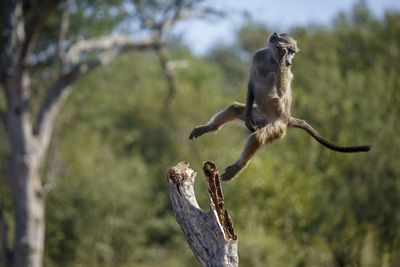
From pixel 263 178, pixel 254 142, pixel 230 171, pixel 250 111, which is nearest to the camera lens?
pixel 254 142

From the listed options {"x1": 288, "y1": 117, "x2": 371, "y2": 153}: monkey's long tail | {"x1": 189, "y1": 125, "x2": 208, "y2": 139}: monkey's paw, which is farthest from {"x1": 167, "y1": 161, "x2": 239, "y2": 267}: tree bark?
{"x1": 288, "y1": 117, "x2": 371, "y2": 153}: monkey's long tail

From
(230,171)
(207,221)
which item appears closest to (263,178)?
(230,171)

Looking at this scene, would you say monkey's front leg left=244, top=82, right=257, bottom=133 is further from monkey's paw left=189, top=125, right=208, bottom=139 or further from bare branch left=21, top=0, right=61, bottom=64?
bare branch left=21, top=0, right=61, bottom=64

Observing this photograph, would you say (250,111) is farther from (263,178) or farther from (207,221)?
(263,178)

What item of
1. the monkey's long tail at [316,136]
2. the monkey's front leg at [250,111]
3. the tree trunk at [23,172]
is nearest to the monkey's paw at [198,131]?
the monkey's front leg at [250,111]

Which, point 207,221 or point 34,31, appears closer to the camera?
point 207,221

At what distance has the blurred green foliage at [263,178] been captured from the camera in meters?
19.5

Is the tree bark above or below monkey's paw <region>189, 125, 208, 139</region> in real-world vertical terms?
below

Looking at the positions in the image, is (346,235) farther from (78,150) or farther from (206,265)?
(206,265)

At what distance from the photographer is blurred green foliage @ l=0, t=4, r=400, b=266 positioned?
19484mm

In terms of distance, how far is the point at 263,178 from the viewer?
21688 millimetres

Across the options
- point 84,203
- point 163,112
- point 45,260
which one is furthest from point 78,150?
point 163,112

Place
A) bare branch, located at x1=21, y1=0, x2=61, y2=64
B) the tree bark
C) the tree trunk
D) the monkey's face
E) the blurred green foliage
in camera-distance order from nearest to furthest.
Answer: the tree bark < the monkey's face < bare branch, located at x1=21, y1=0, x2=61, y2=64 < the tree trunk < the blurred green foliage

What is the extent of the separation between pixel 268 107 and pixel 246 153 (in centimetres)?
65
